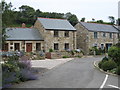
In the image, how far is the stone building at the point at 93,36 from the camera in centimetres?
3944

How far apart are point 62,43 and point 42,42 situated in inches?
146

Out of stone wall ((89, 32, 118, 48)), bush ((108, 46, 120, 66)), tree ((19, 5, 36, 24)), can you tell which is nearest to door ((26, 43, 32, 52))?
stone wall ((89, 32, 118, 48))

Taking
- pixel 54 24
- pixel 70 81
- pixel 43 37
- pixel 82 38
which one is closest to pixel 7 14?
pixel 70 81

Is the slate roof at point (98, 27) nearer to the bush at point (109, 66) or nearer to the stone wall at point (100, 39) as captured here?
the stone wall at point (100, 39)

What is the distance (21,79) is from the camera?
12.7 metres

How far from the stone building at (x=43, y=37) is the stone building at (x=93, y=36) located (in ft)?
10.9

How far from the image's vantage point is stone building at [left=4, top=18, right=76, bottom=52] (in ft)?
107

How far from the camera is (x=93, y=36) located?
4000 centimetres

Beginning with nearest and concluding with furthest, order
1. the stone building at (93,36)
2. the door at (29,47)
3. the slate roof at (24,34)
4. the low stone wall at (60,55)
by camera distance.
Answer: the low stone wall at (60,55), the slate roof at (24,34), the door at (29,47), the stone building at (93,36)

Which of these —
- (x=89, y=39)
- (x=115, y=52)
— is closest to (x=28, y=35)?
(x=89, y=39)

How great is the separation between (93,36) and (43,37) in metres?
10.8

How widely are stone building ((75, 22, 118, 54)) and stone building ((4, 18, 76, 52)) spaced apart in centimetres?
332

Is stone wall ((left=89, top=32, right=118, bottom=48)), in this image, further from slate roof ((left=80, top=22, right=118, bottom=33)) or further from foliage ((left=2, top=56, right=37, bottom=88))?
foliage ((left=2, top=56, right=37, bottom=88))

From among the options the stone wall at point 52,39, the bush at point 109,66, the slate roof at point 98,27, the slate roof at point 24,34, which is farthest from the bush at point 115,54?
the slate roof at point 98,27
